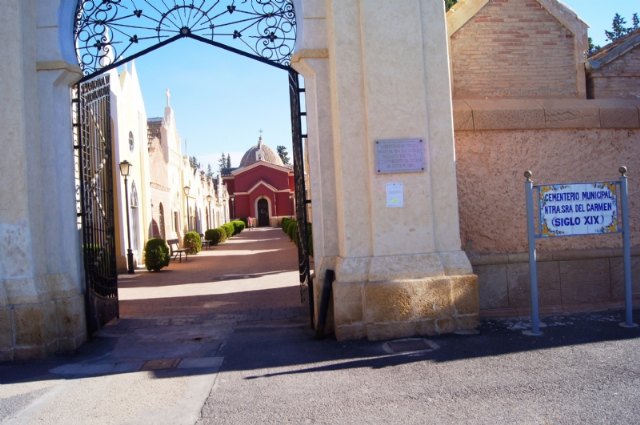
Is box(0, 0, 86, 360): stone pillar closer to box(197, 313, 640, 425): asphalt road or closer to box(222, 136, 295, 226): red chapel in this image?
box(197, 313, 640, 425): asphalt road

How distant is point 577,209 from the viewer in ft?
20.5

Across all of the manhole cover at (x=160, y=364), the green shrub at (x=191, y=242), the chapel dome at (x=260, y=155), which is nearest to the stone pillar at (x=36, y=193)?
the manhole cover at (x=160, y=364)

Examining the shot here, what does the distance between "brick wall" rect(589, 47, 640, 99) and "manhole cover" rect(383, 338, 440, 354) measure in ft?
14.0

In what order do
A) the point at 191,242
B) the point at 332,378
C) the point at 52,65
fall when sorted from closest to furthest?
1. the point at 332,378
2. the point at 52,65
3. the point at 191,242

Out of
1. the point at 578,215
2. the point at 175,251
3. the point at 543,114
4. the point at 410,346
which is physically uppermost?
the point at 543,114

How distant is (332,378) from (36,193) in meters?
3.90

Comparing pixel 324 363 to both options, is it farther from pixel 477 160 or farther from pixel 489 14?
pixel 489 14

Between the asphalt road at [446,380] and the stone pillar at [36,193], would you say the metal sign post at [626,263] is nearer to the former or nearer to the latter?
the asphalt road at [446,380]

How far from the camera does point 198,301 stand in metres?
10.6

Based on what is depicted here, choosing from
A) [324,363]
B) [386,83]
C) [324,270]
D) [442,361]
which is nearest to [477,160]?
[386,83]

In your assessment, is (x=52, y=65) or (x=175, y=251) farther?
(x=175, y=251)

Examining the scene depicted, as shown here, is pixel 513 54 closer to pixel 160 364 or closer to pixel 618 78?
pixel 618 78

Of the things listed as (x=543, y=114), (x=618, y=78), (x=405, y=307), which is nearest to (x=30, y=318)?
(x=405, y=307)

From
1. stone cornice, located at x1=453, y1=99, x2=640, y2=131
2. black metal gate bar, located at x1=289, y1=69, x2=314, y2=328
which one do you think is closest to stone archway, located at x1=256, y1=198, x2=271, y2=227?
black metal gate bar, located at x1=289, y1=69, x2=314, y2=328
